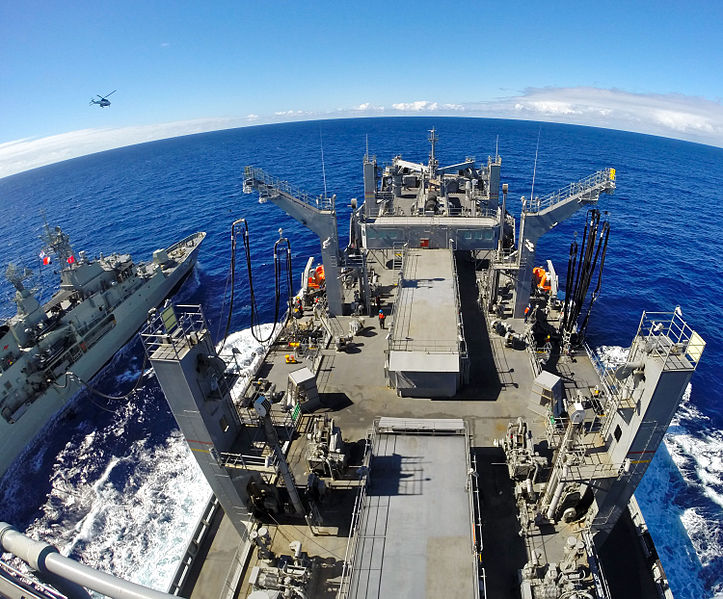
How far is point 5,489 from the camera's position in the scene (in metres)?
34.0

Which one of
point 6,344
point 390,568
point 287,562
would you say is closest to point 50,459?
point 6,344

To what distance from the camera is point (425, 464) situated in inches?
735

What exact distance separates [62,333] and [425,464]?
1782 inches

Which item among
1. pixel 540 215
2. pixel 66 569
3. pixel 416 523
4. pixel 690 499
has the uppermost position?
pixel 66 569

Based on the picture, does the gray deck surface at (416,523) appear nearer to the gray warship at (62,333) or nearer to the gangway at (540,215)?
the gangway at (540,215)

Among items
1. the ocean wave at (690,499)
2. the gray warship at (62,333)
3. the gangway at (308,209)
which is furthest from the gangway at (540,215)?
the gray warship at (62,333)

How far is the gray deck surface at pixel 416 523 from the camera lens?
14266 millimetres

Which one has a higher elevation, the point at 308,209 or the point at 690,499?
the point at 308,209

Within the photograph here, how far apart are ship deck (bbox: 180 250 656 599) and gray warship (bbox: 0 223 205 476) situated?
27033mm

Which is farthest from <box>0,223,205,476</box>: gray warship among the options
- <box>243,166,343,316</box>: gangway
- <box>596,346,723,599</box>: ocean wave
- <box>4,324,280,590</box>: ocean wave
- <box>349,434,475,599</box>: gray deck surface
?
<box>596,346,723,599</box>: ocean wave

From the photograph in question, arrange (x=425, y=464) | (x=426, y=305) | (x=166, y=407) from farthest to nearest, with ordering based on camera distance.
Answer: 1. (x=166, y=407)
2. (x=426, y=305)
3. (x=425, y=464)

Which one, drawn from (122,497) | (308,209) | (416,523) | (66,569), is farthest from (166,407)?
(66,569)

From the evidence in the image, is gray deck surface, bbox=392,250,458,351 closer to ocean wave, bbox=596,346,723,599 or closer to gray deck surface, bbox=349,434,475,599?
gray deck surface, bbox=349,434,475,599

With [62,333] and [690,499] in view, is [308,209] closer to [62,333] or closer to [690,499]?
[62,333]
